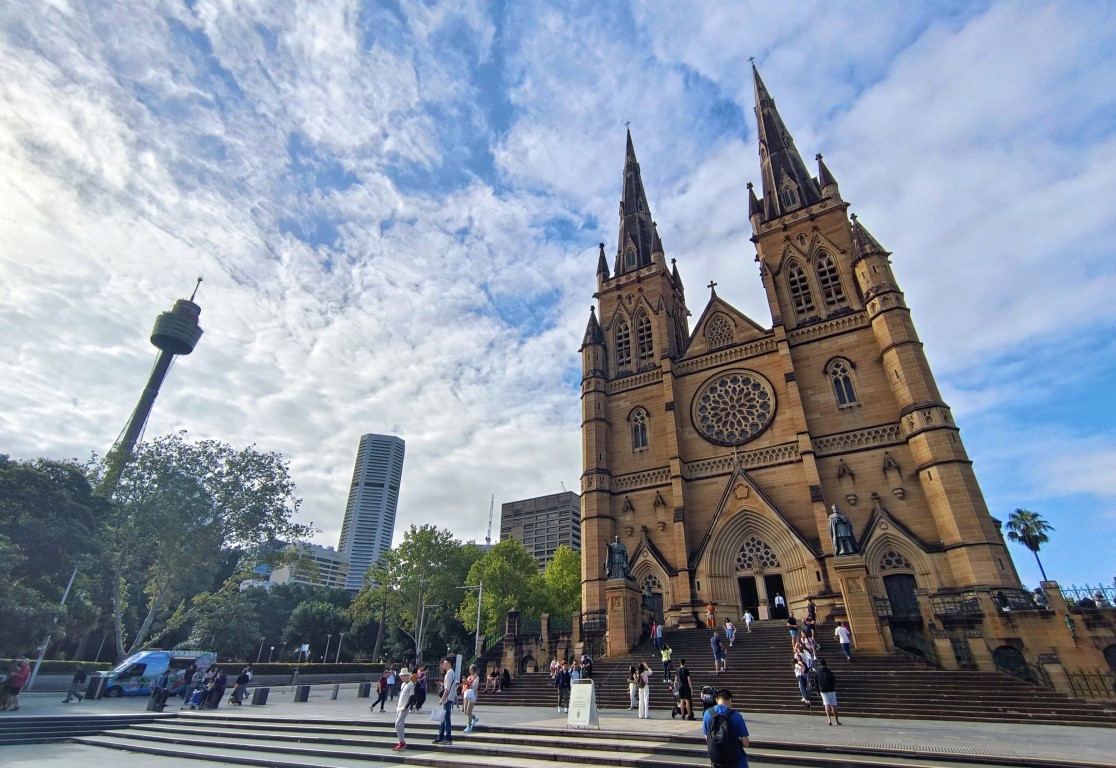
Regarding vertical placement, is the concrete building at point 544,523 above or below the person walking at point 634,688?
above

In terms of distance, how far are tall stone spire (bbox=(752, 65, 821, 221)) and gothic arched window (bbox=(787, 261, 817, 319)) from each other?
476 centimetres

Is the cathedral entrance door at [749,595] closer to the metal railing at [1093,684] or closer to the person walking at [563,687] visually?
the metal railing at [1093,684]

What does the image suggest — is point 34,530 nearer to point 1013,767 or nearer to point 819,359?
point 1013,767

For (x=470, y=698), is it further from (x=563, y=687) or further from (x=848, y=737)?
(x=848, y=737)

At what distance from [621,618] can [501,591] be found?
2296 centimetres

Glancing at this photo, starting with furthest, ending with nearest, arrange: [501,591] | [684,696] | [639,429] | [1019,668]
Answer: [501,591]
[639,429]
[1019,668]
[684,696]

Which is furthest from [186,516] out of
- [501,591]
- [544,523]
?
[544,523]

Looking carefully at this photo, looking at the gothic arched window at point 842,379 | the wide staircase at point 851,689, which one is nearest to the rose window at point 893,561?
the wide staircase at point 851,689

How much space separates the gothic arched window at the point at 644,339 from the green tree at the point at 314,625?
128 feet

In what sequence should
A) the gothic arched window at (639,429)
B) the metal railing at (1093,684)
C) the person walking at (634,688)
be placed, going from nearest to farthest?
the person walking at (634,688) → the metal railing at (1093,684) → the gothic arched window at (639,429)

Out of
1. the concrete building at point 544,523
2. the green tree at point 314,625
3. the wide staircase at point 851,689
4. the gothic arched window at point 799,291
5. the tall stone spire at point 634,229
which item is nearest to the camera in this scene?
the wide staircase at point 851,689

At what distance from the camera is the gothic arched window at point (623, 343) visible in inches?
1373

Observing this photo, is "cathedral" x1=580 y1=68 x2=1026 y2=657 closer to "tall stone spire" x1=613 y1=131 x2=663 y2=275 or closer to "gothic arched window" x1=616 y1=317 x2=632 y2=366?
"gothic arched window" x1=616 y1=317 x2=632 y2=366

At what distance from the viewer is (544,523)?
365 feet
